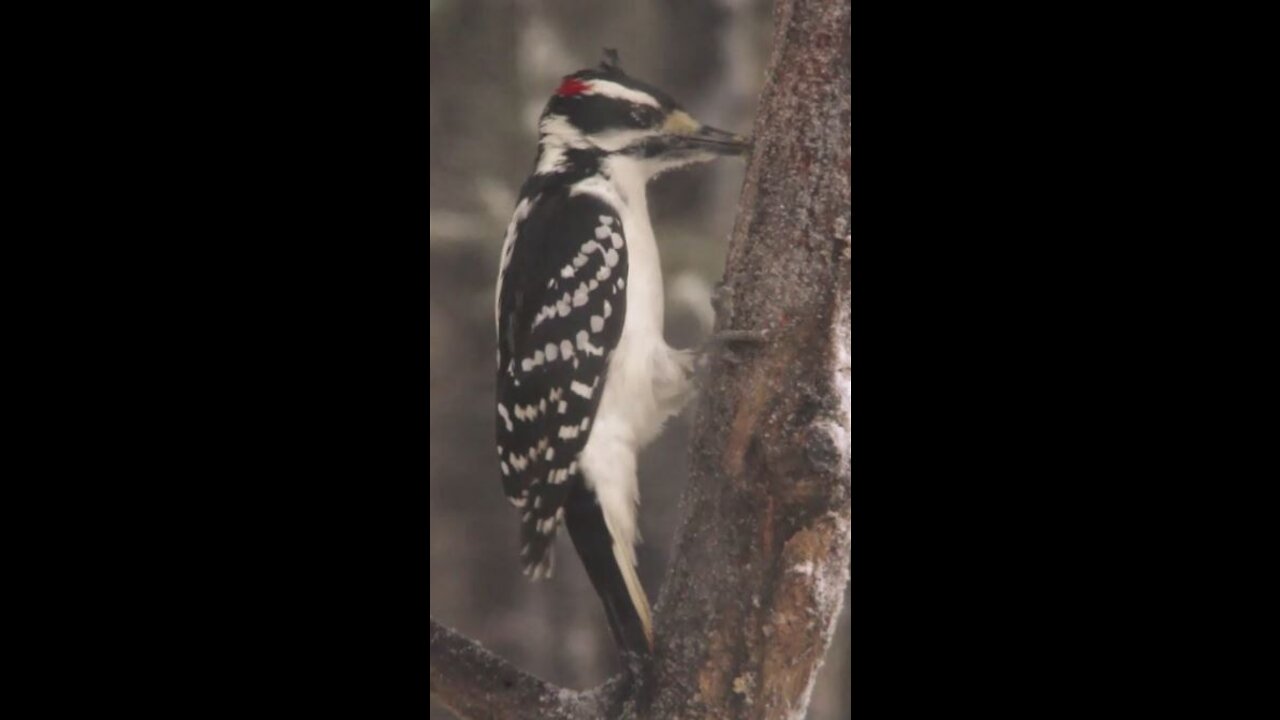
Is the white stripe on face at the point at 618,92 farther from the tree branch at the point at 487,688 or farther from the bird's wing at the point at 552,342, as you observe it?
the tree branch at the point at 487,688

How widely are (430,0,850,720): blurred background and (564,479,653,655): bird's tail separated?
0.05ft

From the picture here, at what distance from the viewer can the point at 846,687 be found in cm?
178

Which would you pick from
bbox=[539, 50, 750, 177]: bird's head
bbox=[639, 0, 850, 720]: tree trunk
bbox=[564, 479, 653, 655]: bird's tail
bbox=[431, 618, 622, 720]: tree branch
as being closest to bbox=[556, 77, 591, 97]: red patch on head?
bbox=[539, 50, 750, 177]: bird's head

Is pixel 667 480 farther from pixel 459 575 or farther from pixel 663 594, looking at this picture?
pixel 459 575

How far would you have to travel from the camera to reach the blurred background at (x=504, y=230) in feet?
5.88

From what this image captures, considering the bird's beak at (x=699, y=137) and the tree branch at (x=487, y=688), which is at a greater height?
the bird's beak at (x=699, y=137)

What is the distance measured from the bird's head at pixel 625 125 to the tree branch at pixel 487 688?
2.43 ft

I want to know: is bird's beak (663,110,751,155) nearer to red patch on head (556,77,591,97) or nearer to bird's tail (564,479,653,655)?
red patch on head (556,77,591,97)

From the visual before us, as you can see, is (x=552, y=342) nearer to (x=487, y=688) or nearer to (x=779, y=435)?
(x=779, y=435)

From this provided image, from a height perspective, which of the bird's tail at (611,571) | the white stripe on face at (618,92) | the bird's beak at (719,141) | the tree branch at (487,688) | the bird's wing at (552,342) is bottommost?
the tree branch at (487,688)

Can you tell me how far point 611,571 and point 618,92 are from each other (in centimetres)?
69

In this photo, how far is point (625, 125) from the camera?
186cm

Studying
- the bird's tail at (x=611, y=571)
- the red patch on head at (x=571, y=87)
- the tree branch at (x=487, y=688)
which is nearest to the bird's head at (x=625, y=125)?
the red patch on head at (x=571, y=87)

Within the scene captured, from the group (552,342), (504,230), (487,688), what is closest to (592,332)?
(552,342)
